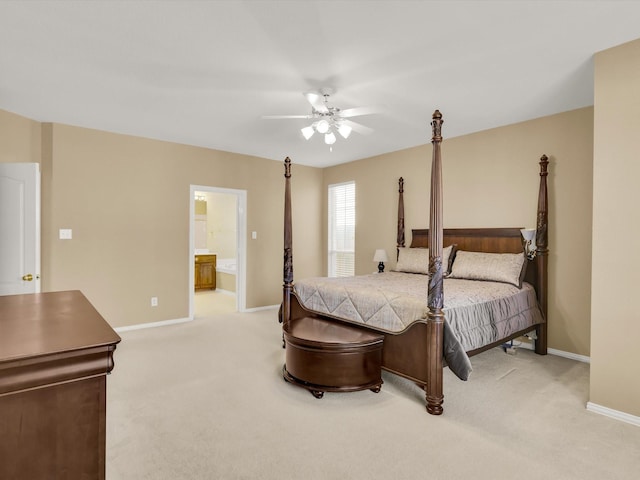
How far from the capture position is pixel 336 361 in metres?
2.75

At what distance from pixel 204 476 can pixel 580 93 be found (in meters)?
4.16

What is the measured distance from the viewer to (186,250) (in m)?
5.18

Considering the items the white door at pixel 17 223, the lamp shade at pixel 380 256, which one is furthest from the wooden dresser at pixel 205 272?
the white door at pixel 17 223

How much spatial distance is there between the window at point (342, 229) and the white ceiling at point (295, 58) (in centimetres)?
233

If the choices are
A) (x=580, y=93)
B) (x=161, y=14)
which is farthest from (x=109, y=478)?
(x=580, y=93)

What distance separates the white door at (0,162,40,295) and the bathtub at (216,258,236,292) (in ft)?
13.9

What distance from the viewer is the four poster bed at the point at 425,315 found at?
8.62 ft

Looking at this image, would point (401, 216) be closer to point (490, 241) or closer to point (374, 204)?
point (374, 204)

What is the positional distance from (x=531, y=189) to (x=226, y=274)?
5.86m

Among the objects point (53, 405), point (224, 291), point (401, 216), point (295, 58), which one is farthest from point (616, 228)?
point (224, 291)

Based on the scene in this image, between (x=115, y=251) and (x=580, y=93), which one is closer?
(x=580, y=93)

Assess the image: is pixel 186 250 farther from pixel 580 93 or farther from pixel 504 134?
pixel 580 93

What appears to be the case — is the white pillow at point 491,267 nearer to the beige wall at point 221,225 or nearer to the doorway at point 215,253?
the doorway at point 215,253

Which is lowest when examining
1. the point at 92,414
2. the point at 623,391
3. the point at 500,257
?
the point at 623,391
